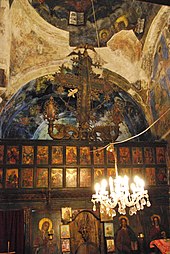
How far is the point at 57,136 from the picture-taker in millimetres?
9242

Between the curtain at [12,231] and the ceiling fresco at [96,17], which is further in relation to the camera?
the ceiling fresco at [96,17]

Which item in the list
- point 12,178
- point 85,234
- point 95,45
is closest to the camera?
point 85,234

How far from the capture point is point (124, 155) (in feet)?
37.1

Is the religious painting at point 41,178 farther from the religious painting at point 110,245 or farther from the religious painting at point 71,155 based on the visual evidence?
the religious painting at point 110,245

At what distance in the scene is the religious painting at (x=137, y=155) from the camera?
11.3 meters

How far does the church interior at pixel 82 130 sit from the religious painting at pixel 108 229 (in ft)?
0.11

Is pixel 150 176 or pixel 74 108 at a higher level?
pixel 74 108

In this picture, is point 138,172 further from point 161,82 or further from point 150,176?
point 161,82

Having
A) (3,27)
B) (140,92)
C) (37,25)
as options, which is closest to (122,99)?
(140,92)

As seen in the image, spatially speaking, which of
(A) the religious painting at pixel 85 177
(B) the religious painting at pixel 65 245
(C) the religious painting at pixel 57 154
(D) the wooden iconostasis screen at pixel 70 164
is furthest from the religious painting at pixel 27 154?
(B) the religious painting at pixel 65 245

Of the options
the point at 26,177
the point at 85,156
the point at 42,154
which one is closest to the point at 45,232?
the point at 26,177

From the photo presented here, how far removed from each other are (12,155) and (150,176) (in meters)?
5.23

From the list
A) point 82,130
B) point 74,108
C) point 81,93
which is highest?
point 74,108

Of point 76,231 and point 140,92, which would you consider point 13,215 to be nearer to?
point 76,231
